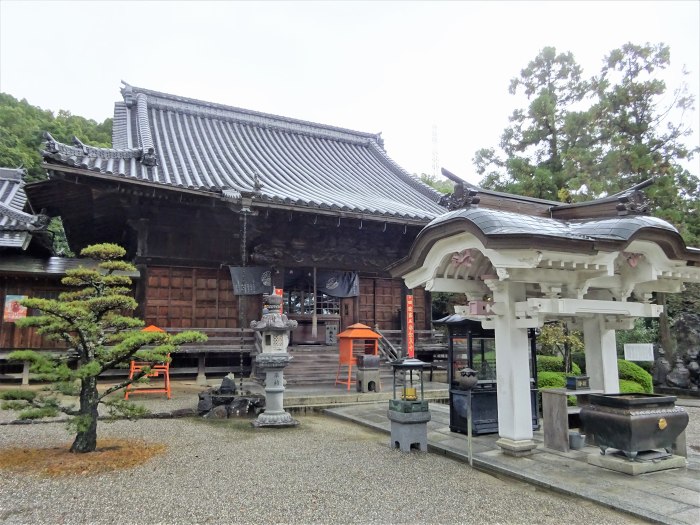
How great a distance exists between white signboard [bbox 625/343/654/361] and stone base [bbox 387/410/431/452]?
667cm

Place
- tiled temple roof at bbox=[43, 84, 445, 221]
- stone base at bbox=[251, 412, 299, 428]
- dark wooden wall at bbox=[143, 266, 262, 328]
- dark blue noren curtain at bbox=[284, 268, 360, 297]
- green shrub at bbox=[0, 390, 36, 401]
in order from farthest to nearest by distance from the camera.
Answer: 1. dark blue noren curtain at bbox=[284, 268, 360, 297]
2. dark wooden wall at bbox=[143, 266, 262, 328]
3. tiled temple roof at bbox=[43, 84, 445, 221]
4. stone base at bbox=[251, 412, 299, 428]
5. green shrub at bbox=[0, 390, 36, 401]

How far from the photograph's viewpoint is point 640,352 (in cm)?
1080

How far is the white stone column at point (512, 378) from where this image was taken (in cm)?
Result: 613

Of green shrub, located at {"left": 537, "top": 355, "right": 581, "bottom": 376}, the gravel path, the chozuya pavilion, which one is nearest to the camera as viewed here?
the gravel path

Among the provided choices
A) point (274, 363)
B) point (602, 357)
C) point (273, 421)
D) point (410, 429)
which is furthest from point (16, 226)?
point (602, 357)

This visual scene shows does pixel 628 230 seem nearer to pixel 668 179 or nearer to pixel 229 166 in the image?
pixel 668 179

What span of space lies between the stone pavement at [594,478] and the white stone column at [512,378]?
223mm

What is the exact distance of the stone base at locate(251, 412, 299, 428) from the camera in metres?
8.30

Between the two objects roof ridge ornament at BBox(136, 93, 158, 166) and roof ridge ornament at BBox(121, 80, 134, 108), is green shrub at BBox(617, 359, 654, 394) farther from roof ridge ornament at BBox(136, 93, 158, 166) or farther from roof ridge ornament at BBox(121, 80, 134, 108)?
roof ridge ornament at BBox(121, 80, 134, 108)

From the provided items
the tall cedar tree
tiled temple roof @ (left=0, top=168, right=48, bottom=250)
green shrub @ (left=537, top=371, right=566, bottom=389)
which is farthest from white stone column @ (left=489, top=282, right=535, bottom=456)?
tiled temple roof @ (left=0, top=168, right=48, bottom=250)

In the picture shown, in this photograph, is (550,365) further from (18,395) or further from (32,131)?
(32,131)

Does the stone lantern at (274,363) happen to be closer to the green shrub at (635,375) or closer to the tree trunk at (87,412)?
the tree trunk at (87,412)

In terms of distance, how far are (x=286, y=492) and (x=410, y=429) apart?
2.37 meters

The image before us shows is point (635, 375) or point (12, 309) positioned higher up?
point (12, 309)
